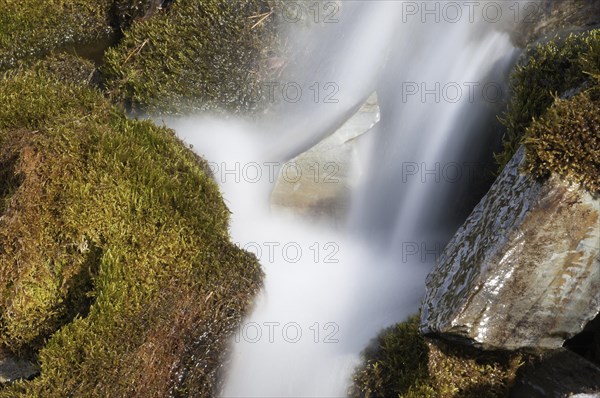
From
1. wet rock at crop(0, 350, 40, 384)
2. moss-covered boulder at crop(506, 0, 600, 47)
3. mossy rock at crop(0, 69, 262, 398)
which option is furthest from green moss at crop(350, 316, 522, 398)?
moss-covered boulder at crop(506, 0, 600, 47)

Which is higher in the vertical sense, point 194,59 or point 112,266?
point 194,59

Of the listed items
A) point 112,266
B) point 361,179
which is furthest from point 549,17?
point 112,266

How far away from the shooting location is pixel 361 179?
684 centimetres

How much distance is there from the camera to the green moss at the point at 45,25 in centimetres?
834

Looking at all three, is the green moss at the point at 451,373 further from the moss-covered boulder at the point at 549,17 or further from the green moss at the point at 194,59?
the green moss at the point at 194,59

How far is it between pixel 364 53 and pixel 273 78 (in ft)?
3.55

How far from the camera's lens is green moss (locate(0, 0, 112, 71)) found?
834 centimetres

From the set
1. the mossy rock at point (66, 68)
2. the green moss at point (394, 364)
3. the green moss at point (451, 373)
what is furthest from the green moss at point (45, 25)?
the green moss at point (451, 373)

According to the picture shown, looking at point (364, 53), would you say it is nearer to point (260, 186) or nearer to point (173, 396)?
point (260, 186)

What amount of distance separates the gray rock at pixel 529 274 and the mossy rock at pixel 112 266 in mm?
1981

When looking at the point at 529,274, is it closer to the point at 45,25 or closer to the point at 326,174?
the point at 326,174

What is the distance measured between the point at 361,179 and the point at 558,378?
285 centimetres

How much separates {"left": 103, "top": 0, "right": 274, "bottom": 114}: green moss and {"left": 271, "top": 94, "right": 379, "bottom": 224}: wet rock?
1.17 meters

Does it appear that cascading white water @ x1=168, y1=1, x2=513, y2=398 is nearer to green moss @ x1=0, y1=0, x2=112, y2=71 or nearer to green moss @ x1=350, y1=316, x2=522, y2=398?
green moss @ x1=350, y1=316, x2=522, y2=398
